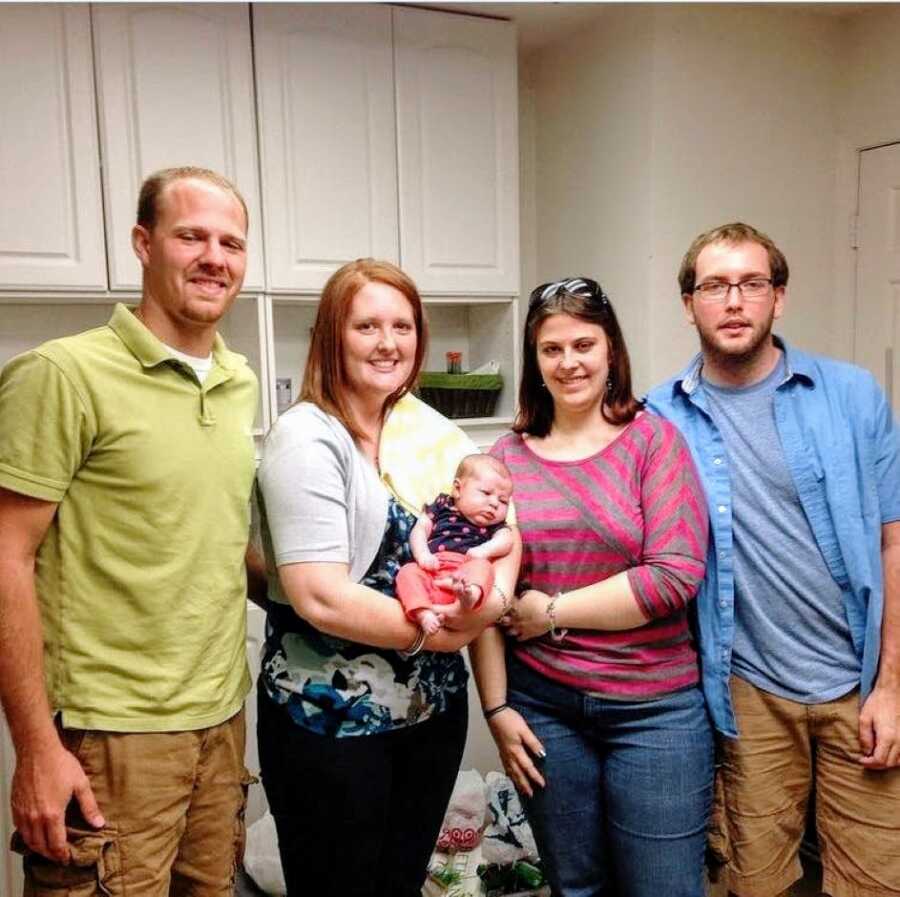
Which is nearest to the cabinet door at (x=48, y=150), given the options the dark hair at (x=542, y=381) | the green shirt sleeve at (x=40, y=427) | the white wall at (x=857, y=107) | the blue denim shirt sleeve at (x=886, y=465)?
the green shirt sleeve at (x=40, y=427)

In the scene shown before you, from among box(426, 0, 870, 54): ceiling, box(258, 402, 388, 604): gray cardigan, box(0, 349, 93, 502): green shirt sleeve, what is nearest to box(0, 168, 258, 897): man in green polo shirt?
box(0, 349, 93, 502): green shirt sleeve

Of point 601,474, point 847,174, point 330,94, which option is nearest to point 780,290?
point 601,474

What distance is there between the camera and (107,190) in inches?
87.3

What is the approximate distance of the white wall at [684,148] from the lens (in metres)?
2.71

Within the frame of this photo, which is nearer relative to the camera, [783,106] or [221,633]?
[221,633]

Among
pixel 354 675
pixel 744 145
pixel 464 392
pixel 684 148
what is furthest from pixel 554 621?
pixel 744 145

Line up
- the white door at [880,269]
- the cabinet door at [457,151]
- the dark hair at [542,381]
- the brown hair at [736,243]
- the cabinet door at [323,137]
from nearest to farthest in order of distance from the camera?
the dark hair at [542,381] → the brown hair at [736,243] → the cabinet door at [323,137] → the cabinet door at [457,151] → the white door at [880,269]

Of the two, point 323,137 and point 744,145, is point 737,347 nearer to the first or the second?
point 323,137

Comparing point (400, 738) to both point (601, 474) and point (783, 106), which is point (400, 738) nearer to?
point (601, 474)

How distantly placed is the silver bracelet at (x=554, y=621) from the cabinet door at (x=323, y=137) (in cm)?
142

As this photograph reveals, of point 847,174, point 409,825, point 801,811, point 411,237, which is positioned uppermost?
point 847,174

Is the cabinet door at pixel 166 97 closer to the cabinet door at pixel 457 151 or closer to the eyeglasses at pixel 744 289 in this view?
the cabinet door at pixel 457 151

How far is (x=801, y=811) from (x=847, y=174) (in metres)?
2.27

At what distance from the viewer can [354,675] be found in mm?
1271
